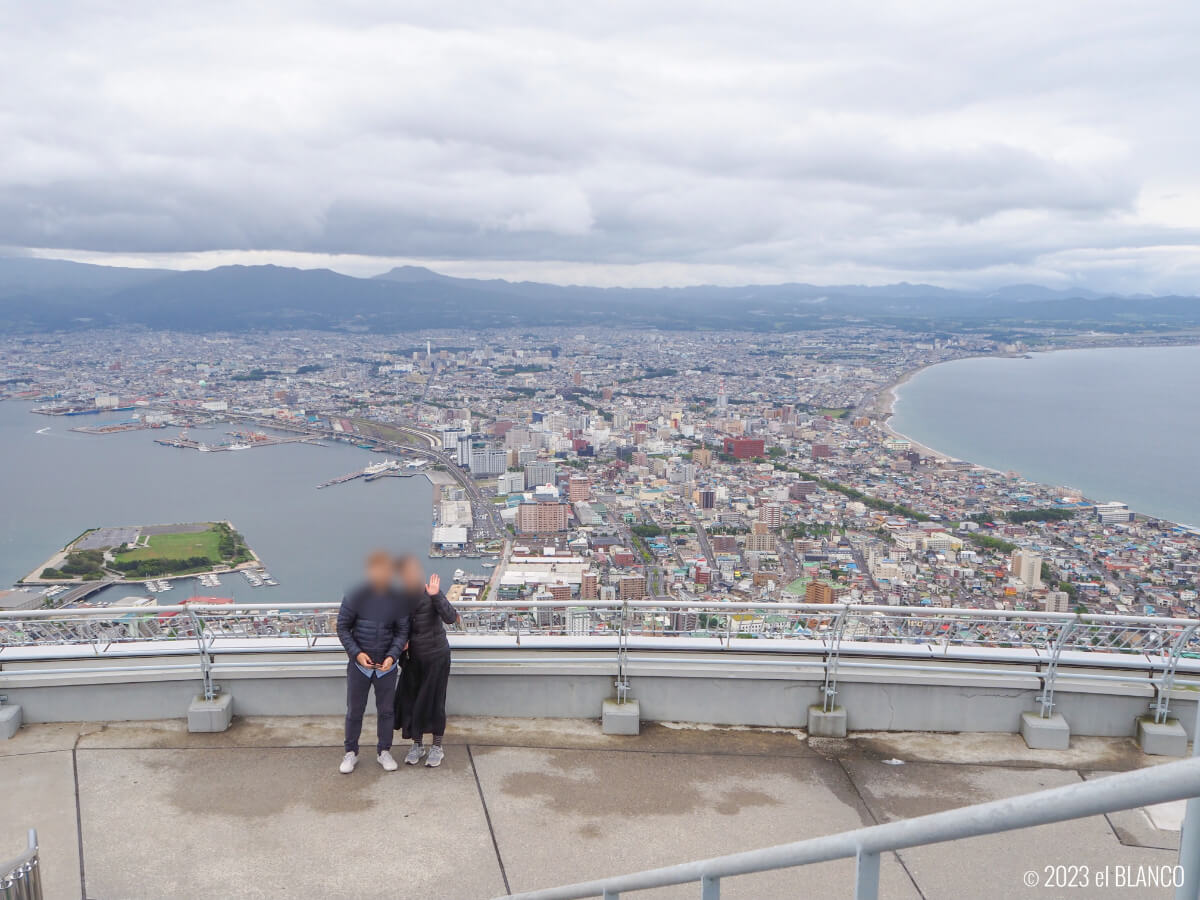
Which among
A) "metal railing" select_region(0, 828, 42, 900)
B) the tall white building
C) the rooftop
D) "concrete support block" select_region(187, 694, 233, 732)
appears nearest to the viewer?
"metal railing" select_region(0, 828, 42, 900)

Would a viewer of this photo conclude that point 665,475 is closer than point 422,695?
No

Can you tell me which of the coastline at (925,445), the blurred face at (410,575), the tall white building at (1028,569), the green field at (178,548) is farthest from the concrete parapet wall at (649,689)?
the coastline at (925,445)

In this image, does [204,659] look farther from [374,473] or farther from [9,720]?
[374,473]

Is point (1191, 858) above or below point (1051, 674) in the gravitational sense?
above

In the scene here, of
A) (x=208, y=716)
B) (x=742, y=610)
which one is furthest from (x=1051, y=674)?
(x=208, y=716)

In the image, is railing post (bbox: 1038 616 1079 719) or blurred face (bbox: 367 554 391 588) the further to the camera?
railing post (bbox: 1038 616 1079 719)

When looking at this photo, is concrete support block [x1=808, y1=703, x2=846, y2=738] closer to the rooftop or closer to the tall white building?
the rooftop

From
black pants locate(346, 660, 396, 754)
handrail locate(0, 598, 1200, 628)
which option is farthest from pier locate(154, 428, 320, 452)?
black pants locate(346, 660, 396, 754)
